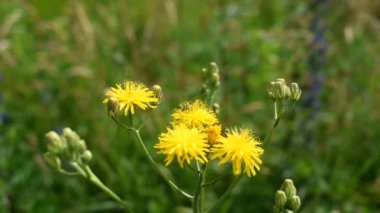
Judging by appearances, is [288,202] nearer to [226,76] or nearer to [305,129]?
[305,129]

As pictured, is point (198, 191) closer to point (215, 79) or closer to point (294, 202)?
point (294, 202)

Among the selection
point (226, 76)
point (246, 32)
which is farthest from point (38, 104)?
point (246, 32)

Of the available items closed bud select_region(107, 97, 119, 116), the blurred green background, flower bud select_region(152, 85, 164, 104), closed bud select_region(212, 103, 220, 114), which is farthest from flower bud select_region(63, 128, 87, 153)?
the blurred green background

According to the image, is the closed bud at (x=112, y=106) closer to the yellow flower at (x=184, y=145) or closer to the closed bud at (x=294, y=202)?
the yellow flower at (x=184, y=145)

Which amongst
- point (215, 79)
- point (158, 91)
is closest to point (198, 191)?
point (158, 91)

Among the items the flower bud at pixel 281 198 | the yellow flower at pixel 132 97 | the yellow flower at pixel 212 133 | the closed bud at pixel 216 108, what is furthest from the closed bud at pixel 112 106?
the flower bud at pixel 281 198

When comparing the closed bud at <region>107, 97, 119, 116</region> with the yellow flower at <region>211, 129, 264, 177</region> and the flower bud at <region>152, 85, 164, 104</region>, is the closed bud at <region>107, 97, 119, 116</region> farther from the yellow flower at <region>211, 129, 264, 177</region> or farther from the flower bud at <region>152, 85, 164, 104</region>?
the yellow flower at <region>211, 129, 264, 177</region>
